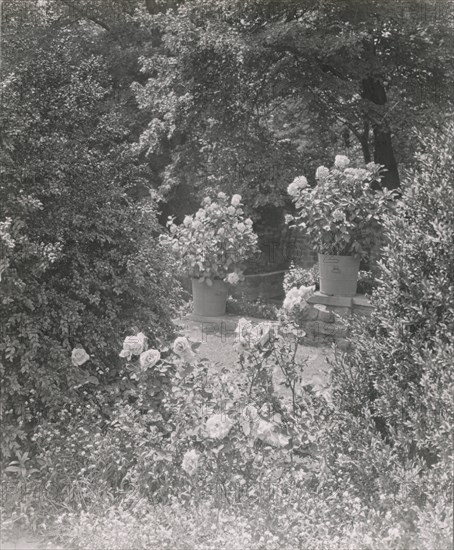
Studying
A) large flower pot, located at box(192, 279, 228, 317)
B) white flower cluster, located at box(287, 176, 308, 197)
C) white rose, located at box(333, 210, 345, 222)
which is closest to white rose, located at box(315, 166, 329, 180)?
white flower cluster, located at box(287, 176, 308, 197)

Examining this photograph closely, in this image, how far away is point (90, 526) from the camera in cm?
286

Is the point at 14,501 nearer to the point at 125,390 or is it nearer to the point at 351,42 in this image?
the point at 125,390

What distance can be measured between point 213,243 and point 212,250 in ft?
0.34

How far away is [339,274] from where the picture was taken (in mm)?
6309

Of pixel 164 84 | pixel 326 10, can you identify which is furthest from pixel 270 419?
pixel 164 84

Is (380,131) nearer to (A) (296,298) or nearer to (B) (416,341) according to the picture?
(A) (296,298)

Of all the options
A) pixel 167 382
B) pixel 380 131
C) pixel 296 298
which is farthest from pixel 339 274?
pixel 380 131

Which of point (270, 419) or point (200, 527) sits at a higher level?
point (270, 419)

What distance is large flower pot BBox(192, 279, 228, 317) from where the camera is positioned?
24.8ft

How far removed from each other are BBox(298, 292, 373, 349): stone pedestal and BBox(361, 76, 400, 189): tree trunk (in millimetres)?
3826

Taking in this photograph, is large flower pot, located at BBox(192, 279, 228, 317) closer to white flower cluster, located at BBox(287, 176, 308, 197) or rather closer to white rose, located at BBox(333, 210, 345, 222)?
white flower cluster, located at BBox(287, 176, 308, 197)

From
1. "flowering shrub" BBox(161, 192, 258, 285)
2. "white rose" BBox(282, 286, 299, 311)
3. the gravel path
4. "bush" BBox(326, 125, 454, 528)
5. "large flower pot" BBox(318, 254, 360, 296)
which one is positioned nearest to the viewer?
"bush" BBox(326, 125, 454, 528)

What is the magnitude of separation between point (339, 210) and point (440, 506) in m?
3.92

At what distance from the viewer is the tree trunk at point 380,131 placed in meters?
9.32
